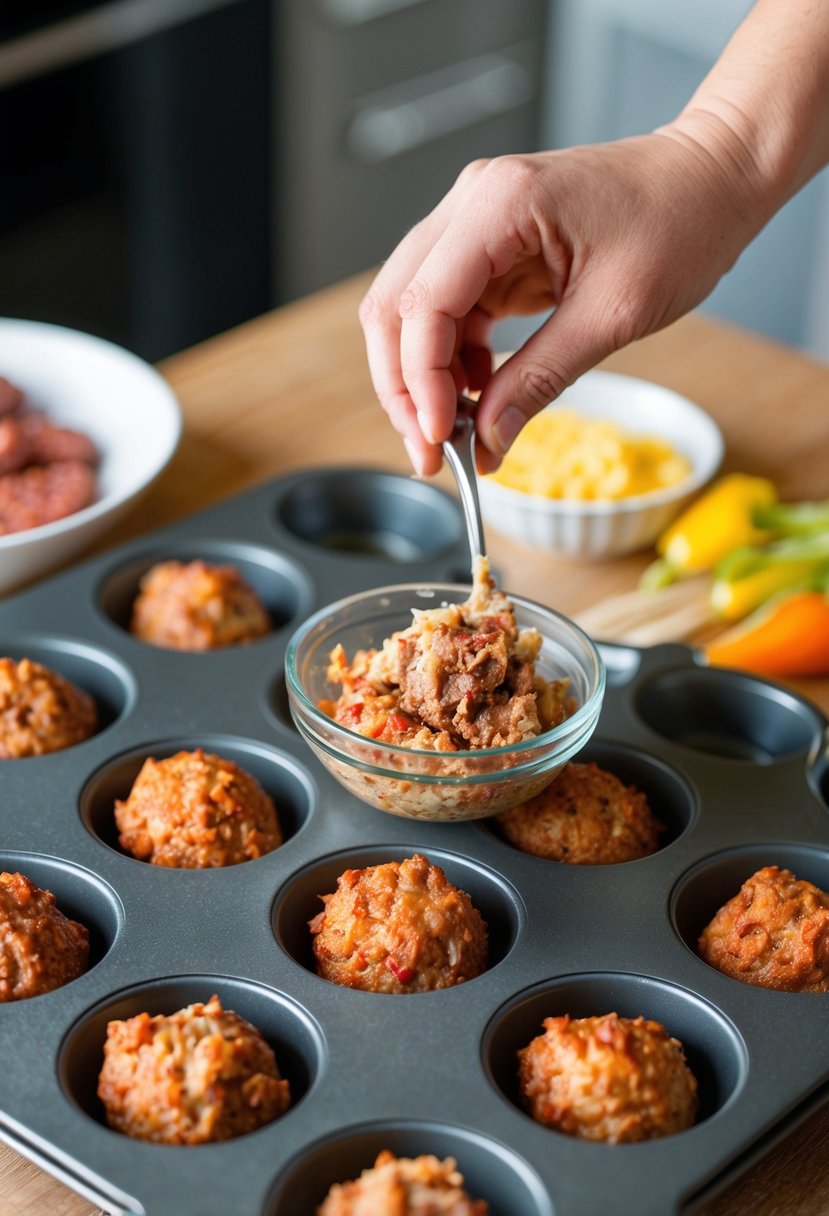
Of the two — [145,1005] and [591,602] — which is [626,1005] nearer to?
[145,1005]

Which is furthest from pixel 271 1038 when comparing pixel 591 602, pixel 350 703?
pixel 591 602

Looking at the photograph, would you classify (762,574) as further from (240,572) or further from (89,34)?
(89,34)

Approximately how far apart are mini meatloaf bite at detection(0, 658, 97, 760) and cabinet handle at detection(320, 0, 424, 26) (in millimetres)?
4021

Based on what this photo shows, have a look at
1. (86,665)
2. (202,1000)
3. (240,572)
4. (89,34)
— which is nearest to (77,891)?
(202,1000)

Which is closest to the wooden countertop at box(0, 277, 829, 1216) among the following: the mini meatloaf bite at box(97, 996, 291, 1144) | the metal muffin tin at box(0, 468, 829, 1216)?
the metal muffin tin at box(0, 468, 829, 1216)

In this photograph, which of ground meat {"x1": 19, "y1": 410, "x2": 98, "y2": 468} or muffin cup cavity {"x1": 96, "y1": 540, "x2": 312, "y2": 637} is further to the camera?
ground meat {"x1": 19, "y1": 410, "x2": 98, "y2": 468}

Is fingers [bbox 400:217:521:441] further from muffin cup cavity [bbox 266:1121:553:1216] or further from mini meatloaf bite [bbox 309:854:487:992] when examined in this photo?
muffin cup cavity [bbox 266:1121:553:1216]

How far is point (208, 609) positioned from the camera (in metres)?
2.74

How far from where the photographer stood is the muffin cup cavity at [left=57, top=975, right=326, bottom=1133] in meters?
1.90

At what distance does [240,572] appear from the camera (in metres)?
2.97

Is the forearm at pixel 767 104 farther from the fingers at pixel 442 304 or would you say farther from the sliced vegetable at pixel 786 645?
the sliced vegetable at pixel 786 645

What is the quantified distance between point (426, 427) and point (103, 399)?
51.6 inches

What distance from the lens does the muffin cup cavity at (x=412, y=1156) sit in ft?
5.71

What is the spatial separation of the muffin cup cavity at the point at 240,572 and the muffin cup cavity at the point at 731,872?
986 mm
